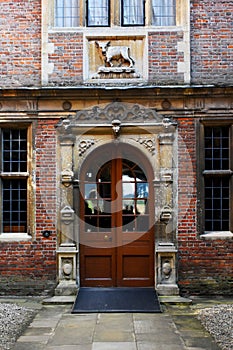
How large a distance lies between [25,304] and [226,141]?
16.4 ft

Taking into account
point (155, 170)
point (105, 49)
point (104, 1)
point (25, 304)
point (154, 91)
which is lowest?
point (25, 304)

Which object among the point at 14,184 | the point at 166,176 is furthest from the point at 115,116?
the point at 14,184

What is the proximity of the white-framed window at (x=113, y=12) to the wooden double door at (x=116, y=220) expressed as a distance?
101 inches

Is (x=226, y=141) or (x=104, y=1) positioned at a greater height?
(x=104, y=1)

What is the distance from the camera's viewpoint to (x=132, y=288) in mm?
9867

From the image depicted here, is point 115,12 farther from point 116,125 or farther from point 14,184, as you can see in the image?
point 14,184

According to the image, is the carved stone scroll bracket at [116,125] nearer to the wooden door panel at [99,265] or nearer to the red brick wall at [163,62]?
the red brick wall at [163,62]

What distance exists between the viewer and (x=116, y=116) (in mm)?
9906

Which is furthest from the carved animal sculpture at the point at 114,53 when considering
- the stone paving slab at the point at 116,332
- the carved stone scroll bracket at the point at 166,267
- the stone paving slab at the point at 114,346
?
the stone paving slab at the point at 114,346

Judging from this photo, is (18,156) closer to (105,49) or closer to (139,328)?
(105,49)

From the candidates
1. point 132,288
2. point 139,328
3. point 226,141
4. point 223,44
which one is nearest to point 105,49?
point 223,44

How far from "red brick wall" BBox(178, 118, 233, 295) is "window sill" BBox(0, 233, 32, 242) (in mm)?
3007

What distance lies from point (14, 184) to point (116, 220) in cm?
217

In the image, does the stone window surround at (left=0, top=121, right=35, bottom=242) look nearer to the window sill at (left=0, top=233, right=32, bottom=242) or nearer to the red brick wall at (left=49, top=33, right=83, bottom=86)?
the window sill at (left=0, top=233, right=32, bottom=242)
